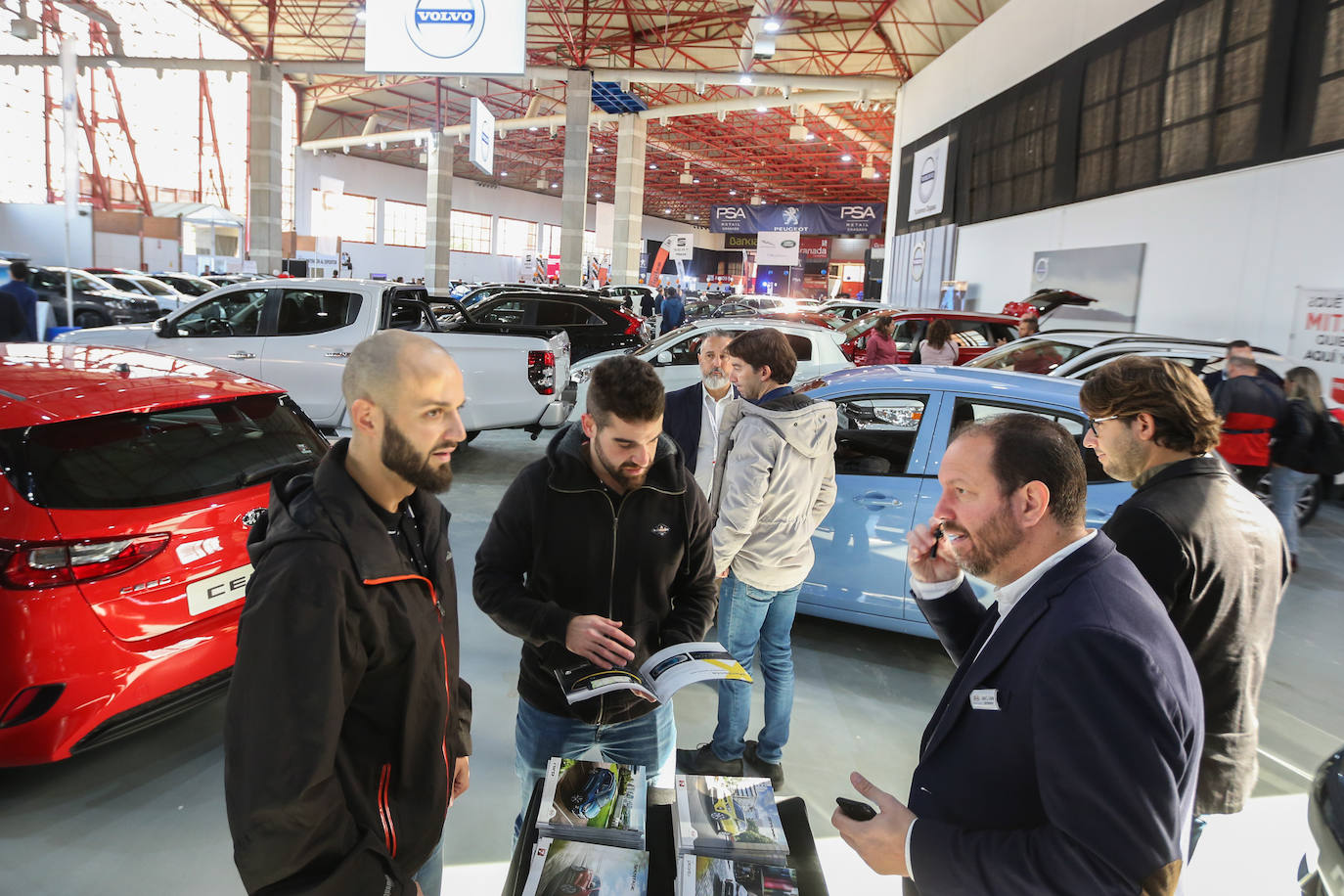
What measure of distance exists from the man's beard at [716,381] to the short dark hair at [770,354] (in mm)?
810

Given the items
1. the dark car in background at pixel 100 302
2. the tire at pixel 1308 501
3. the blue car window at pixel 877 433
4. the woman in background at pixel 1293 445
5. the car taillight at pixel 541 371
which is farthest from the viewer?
the dark car in background at pixel 100 302

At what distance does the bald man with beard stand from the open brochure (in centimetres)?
31

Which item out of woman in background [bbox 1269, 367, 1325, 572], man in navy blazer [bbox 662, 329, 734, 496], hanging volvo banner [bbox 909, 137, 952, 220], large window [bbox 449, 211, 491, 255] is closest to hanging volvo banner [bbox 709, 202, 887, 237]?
hanging volvo banner [bbox 909, 137, 952, 220]

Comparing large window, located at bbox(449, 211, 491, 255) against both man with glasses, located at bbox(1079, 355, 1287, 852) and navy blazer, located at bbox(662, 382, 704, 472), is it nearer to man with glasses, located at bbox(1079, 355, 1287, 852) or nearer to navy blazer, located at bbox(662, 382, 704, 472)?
navy blazer, located at bbox(662, 382, 704, 472)

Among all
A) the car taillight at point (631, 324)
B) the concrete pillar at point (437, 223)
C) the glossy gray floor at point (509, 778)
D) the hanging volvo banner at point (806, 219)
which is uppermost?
the hanging volvo banner at point (806, 219)

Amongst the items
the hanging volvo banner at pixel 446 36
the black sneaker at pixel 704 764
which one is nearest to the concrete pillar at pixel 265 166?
the hanging volvo banner at pixel 446 36

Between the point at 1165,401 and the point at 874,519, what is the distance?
2338 millimetres

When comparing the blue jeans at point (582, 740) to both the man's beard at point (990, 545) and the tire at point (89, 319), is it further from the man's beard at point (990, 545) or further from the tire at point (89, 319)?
the tire at point (89, 319)

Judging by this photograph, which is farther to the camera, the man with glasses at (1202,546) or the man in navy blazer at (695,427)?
the man in navy blazer at (695,427)

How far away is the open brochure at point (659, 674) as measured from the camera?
193cm

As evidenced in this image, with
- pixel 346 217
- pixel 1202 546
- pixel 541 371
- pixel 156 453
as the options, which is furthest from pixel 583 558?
pixel 346 217

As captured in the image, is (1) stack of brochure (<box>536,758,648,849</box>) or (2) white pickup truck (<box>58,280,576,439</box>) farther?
(2) white pickup truck (<box>58,280,576,439</box>)

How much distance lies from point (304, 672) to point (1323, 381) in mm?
10772

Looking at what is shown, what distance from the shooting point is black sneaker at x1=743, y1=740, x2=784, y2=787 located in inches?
135
